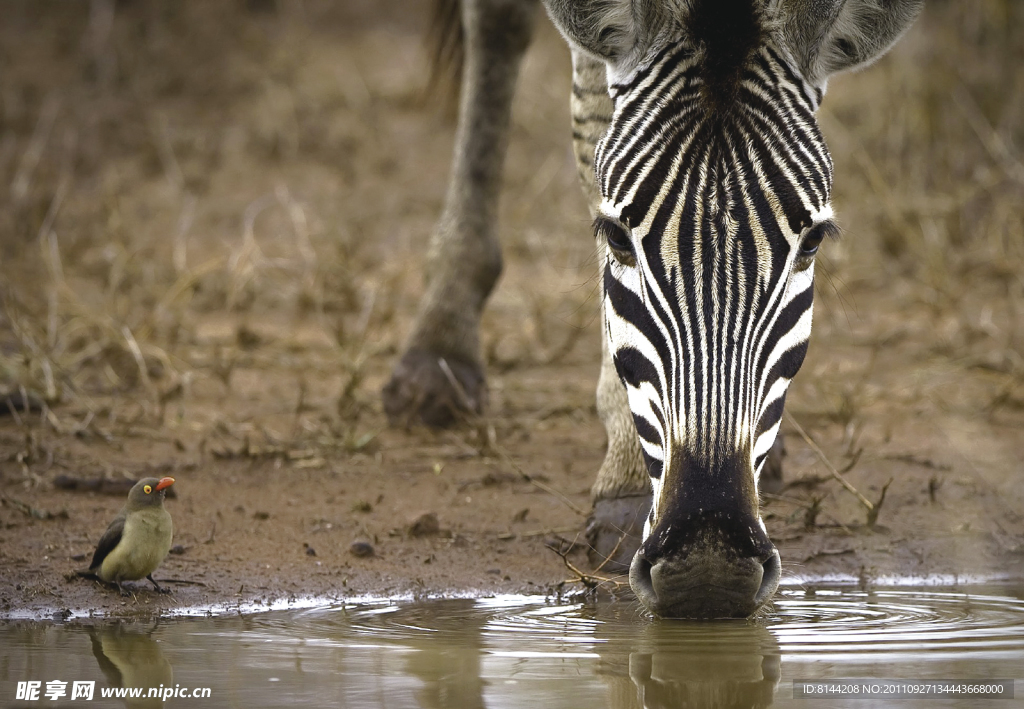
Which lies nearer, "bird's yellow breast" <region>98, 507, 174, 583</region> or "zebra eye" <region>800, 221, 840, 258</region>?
"zebra eye" <region>800, 221, 840, 258</region>

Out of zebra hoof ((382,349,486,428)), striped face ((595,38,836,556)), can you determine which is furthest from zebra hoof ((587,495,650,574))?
zebra hoof ((382,349,486,428))

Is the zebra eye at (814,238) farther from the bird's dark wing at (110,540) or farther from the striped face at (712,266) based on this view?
the bird's dark wing at (110,540)

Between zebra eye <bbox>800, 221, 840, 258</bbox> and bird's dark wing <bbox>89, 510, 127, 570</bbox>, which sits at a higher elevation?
zebra eye <bbox>800, 221, 840, 258</bbox>

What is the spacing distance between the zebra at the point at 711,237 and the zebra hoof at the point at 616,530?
15 millimetres

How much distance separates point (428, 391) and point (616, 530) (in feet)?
5.93

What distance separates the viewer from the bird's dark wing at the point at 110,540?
Result: 141 inches

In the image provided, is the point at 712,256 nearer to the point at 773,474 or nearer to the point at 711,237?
the point at 711,237

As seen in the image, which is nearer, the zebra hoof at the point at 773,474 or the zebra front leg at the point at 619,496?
the zebra front leg at the point at 619,496

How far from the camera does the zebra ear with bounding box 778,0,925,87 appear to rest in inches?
132

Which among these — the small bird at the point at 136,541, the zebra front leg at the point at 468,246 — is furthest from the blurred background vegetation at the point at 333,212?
the small bird at the point at 136,541

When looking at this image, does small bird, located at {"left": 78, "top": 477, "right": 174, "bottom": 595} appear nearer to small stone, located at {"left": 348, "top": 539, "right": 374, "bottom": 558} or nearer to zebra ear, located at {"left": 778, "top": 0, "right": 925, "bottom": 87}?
small stone, located at {"left": 348, "top": 539, "right": 374, "bottom": 558}

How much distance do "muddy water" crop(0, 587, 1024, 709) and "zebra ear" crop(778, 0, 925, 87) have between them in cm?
154

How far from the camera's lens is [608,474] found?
3900 mm

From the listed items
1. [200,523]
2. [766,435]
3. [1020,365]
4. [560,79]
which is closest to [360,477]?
[200,523]
